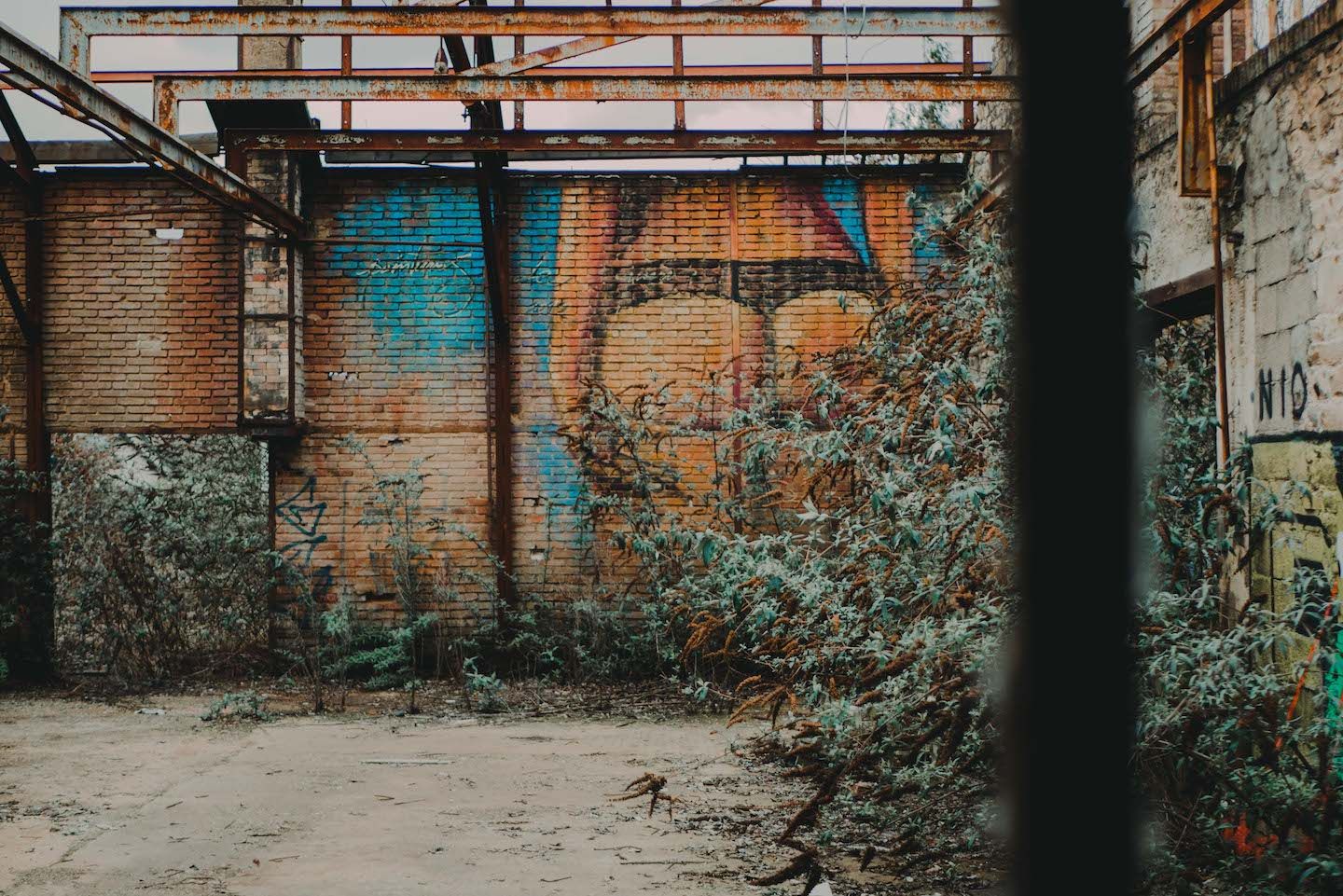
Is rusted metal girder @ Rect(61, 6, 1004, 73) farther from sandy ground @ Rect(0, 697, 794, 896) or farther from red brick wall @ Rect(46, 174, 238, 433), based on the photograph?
sandy ground @ Rect(0, 697, 794, 896)

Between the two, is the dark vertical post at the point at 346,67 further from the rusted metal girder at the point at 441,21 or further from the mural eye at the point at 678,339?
the mural eye at the point at 678,339

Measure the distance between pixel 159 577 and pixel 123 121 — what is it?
4842 mm

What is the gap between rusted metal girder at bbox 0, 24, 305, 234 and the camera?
5383 millimetres

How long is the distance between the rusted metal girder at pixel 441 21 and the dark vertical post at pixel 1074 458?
22.1ft

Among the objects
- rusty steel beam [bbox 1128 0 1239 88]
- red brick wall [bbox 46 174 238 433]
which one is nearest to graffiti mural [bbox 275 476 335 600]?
red brick wall [bbox 46 174 238 433]

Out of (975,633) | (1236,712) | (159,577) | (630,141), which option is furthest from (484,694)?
(1236,712)

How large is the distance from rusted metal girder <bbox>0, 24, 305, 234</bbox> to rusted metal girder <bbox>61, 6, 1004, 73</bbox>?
2.98ft

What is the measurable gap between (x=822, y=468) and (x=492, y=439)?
452 centimetres

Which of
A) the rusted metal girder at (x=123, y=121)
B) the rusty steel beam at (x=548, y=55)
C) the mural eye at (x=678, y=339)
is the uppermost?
the rusty steel beam at (x=548, y=55)

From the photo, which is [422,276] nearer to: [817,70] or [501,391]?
[501,391]

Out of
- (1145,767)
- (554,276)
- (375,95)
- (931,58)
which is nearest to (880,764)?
(1145,767)

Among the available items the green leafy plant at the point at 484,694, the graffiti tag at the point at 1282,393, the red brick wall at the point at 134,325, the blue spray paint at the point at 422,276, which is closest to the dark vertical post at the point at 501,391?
the blue spray paint at the point at 422,276

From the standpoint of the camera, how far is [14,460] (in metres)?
9.88

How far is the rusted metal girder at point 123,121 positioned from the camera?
538 centimetres
